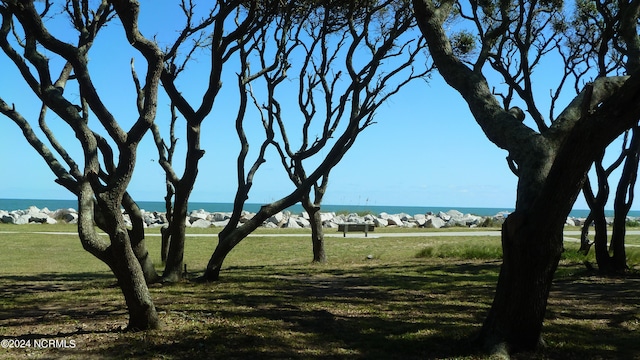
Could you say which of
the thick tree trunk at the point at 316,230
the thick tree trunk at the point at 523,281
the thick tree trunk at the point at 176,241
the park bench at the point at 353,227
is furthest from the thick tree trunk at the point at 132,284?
the park bench at the point at 353,227

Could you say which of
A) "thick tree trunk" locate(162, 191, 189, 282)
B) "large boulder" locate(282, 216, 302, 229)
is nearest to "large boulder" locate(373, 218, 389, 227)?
"large boulder" locate(282, 216, 302, 229)

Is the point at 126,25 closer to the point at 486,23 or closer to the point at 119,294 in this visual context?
the point at 119,294

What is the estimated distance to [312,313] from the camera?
741 centimetres

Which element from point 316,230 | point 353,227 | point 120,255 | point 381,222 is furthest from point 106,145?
point 381,222

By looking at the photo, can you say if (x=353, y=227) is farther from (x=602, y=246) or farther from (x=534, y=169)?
(x=534, y=169)

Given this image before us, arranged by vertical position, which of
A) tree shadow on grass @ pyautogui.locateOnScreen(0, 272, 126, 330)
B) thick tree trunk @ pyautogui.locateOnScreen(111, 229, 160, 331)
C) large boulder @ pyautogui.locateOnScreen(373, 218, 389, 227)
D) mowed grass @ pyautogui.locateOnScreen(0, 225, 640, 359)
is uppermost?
large boulder @ pyautogui.locateOnScreen(373, 218, 389, 227)

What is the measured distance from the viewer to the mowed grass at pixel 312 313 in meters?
5.54

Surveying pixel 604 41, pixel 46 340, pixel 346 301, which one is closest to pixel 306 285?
pixel 346 301

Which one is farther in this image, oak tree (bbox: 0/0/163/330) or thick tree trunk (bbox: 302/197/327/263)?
thick tree trunk (bbox: 302/197/327/263)

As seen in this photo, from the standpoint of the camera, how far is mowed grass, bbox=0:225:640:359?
5535 millimetres

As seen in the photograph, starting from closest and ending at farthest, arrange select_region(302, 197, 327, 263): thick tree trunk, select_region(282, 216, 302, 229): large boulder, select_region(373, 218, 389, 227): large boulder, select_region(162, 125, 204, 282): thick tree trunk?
select_region(162, 125, 204, 282): thick tree trunk
select_region(302, 197, 327, 263): thick tree trunk
select_region(282, 216, 302, 229): large boulder
select_region(373, 218, 389, 227): large boulder

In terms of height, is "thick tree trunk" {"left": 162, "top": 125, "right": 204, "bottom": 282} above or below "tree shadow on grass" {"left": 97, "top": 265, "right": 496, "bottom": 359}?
above

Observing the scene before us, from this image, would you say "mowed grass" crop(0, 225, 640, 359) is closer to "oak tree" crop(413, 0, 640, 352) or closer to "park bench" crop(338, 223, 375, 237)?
"oak tree" crop(413, 0, 640, 352)

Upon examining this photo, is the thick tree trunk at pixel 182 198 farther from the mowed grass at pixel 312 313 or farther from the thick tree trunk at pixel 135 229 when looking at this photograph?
the thick tree trunk at pixel 135 229
